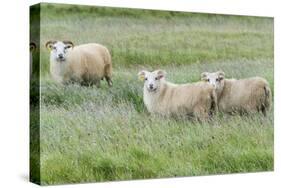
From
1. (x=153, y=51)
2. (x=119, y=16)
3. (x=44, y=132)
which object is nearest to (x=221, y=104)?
(x=153, y=51)

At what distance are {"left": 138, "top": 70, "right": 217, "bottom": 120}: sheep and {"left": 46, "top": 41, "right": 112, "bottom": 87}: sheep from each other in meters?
0.57

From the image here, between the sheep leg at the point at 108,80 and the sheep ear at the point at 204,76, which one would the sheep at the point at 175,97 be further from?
the sheep leg at the point at 108,80

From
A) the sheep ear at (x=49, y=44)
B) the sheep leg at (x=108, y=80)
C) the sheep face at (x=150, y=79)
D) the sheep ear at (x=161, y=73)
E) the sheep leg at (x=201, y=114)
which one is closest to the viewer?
the sheep ear at (x=49, y=44)

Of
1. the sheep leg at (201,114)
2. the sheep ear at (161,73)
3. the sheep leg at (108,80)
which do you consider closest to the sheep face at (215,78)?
the sheep leg at (201,114)

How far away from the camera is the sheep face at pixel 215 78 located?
10852 mm

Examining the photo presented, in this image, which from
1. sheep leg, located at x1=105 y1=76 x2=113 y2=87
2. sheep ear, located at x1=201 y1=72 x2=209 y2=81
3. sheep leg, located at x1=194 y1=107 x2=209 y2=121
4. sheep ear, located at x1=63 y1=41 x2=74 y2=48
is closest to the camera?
sheep ear, located at x1=63 y1=41 x2=74 y2=48

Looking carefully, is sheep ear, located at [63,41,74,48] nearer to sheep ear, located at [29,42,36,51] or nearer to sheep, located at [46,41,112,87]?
sheep, located at [46,41,112,87]

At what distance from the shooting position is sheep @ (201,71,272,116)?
1091 cm

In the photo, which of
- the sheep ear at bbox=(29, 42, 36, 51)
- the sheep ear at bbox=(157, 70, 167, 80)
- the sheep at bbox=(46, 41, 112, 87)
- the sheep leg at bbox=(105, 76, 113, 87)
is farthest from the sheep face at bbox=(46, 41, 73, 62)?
the sheep ear at bbox=(157, 70, 167, 80)

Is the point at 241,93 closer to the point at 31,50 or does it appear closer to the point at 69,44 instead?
the point at 69,44

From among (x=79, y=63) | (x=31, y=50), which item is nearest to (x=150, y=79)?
(x=79, y=63)

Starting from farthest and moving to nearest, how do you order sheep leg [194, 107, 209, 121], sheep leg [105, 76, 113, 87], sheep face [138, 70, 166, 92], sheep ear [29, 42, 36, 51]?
sheep leg [194, 107, 209, 121], sheep face [138, 70, 166, 92], sheep leg [105, 76, 113, 87], sheep ear [29, 42, 36, 51]

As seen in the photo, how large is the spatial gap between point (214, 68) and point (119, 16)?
5.64 ft

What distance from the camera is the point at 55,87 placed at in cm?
973
